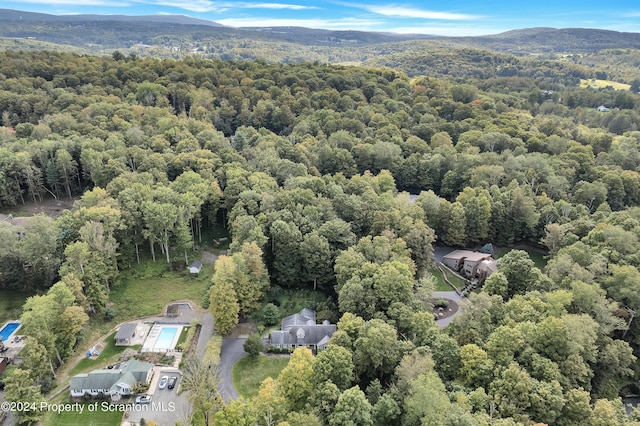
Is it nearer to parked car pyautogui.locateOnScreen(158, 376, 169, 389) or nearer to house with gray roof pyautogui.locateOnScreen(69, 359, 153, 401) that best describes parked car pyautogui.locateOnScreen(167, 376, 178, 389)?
parked car pyautogui.locateOnScreen(158, 376, 169, 389)

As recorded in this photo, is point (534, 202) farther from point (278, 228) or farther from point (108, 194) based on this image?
point (108, 194)

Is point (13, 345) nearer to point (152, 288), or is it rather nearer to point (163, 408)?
point (152, 288)

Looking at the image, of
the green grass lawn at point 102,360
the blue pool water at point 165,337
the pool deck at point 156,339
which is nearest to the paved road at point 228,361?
the pool deck at point 156,339

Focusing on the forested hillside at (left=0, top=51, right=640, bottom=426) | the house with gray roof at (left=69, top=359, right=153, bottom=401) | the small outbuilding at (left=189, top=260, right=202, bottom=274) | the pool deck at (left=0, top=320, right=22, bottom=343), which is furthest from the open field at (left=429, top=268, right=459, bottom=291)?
the pool deck at (left=0, top=320, right=22, bottom=343)

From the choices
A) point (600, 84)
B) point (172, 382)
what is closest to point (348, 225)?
point (172, 382)

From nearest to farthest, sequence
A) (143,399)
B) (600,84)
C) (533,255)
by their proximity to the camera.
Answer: (143,399) → (533,255) → (600,84)

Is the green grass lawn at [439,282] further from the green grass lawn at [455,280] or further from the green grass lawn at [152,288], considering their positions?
the green grass lawn at [152,288]
